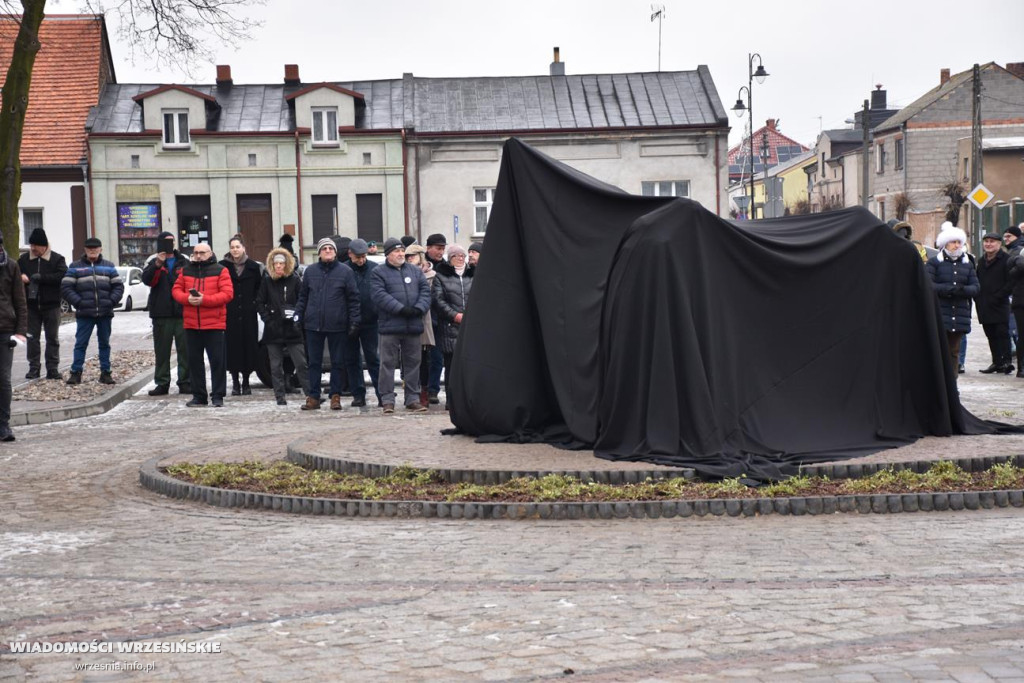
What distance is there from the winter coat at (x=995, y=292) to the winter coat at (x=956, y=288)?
43.1 inches

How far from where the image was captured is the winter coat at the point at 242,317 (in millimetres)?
18734

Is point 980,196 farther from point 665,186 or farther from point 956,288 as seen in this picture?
point 665,186

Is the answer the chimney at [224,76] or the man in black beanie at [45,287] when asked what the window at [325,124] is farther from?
the man in black beanie at [45,287]

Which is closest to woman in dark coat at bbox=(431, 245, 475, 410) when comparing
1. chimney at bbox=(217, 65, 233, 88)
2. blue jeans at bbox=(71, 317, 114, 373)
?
blue jeans at bbox=(71, 317, 114, 373)

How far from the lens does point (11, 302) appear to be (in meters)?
14.2

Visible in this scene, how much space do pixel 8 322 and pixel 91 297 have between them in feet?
17.7

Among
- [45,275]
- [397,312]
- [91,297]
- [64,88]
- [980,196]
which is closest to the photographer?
[397,312]

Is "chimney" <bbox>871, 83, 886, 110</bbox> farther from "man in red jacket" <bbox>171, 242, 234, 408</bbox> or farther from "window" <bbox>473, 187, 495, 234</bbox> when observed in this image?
"man in red jacket" <bbox>171, 242, 234, 408</bbox>

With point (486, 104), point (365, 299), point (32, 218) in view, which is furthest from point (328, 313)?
point (32, 218)

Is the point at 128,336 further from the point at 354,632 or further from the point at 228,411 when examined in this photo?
the point at 354,632

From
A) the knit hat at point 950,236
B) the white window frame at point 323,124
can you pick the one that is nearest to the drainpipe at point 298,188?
the white window frame at point 323,124

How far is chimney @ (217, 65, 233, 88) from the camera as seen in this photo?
52.7 metres

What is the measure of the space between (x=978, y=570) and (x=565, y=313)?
5274 millimetres

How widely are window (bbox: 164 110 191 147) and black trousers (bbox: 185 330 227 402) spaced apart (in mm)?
34032
